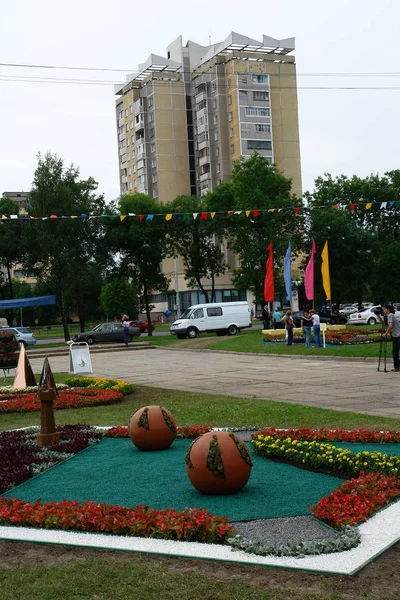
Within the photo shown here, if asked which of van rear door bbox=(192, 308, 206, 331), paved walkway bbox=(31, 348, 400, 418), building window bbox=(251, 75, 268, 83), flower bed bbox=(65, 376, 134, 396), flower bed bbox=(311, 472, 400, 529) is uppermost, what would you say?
building window bbox=(251, 75, 268, 83)

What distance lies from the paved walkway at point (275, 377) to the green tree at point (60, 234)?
1468 centimetres

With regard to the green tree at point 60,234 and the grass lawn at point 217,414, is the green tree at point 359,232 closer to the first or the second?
the green tree at point 60,234

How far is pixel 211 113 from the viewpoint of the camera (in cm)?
8394

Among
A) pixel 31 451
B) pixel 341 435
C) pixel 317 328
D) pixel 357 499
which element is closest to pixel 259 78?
pixel 317 328

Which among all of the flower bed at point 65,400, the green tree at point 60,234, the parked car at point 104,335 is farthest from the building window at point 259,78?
the flower bed at point 65,400

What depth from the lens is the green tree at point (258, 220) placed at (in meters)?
52.6

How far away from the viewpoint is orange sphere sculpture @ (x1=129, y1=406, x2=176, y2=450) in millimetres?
9602

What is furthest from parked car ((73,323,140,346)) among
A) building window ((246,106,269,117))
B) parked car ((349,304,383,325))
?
building window ((246,106,269,117))

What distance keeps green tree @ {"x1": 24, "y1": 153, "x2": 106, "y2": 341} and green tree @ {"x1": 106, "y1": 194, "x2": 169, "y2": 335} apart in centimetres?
360

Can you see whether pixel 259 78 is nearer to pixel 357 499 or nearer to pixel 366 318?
pixel 366 318

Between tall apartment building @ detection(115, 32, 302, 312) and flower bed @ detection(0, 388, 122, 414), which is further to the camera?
tall apartment building @ detection(115, 32, 302, 312)

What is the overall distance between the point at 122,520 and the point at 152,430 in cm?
355

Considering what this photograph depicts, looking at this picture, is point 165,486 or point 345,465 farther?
point 345,465

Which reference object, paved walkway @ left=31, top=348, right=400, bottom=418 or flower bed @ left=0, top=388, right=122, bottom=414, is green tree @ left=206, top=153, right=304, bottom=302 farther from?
flower bed @ left=0, top=388, right=122, bottom=414
